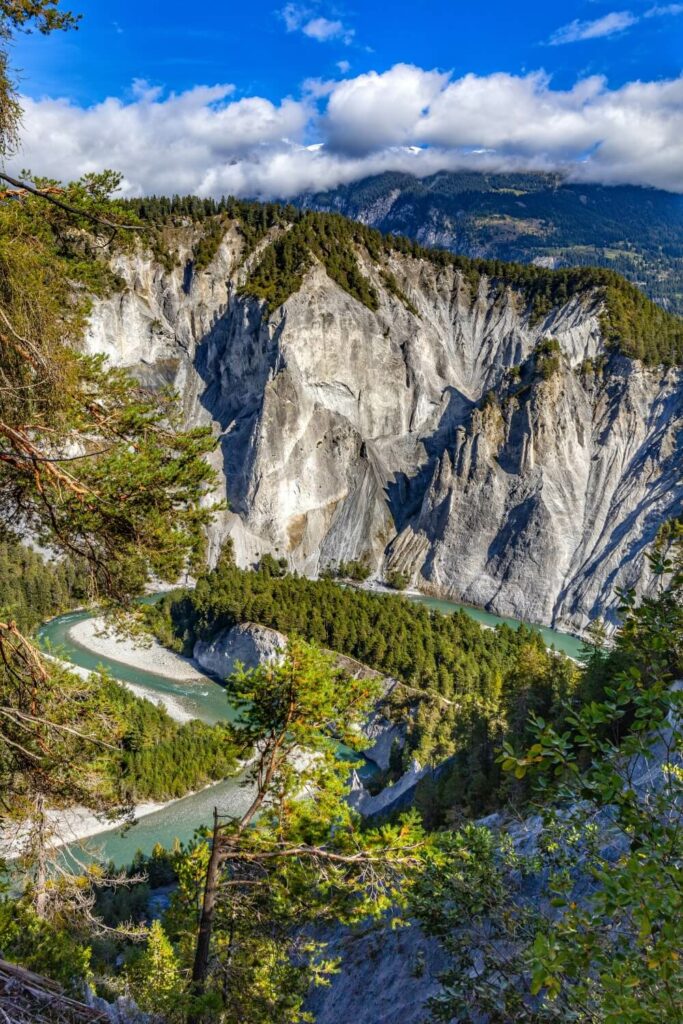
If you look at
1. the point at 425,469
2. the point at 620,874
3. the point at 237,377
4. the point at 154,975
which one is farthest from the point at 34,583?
the point at 620,874

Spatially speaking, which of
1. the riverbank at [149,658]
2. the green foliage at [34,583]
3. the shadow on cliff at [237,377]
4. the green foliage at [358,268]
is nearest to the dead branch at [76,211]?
the riverbank at [149,658]

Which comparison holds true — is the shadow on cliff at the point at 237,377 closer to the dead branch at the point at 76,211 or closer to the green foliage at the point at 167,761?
the green foliage at the point at 167,761

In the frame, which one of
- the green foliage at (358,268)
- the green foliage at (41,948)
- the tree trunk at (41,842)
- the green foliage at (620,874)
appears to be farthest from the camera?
the green foliage at (358,268)

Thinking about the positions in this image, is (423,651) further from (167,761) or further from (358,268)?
(358,268)

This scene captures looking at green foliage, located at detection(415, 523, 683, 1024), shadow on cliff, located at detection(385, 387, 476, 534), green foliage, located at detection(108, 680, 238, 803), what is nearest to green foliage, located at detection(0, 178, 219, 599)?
green foliage, located at detection(415, 523, 683, 1024)

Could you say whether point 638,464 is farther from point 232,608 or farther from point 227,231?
point 227,231

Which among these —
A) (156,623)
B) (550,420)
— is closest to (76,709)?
(156,623)

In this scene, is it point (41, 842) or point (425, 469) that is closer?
point (41, 842)
